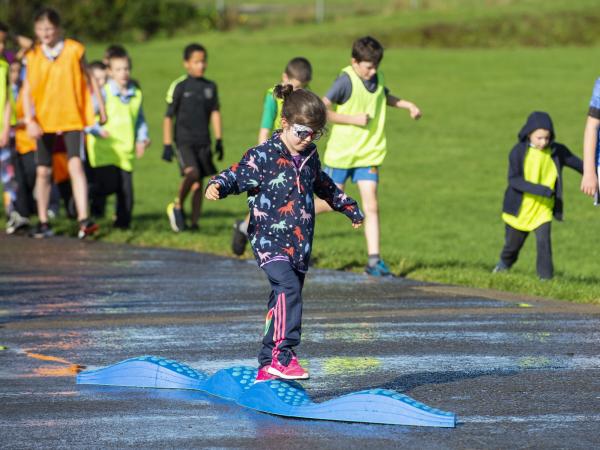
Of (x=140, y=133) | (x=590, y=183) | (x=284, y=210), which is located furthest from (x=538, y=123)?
(x=140, y=133)

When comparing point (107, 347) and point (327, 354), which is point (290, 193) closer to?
point (327, 354)

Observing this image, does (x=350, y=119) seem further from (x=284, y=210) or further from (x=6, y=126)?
(x=6, y=126)

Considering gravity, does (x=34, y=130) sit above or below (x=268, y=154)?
below

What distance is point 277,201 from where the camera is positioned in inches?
291

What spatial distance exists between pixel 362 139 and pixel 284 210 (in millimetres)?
4698

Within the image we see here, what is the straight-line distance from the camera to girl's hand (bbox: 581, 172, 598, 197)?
9367mm

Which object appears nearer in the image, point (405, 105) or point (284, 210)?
point (284, 210)

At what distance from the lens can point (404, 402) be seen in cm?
650

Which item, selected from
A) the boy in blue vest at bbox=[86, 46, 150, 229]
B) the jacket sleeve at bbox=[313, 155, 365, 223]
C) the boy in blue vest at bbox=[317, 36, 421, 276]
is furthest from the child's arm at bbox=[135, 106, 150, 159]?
the jacket sleeve at bbox=[313, 155, 365, 223]

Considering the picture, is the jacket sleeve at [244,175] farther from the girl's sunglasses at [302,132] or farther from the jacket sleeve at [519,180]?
the jacket sleeve at [519,180]

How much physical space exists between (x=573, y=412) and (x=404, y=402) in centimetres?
83

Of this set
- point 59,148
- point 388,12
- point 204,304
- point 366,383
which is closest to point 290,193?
point 366,383

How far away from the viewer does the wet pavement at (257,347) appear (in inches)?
248

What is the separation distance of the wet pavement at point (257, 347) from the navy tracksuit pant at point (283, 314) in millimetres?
263
